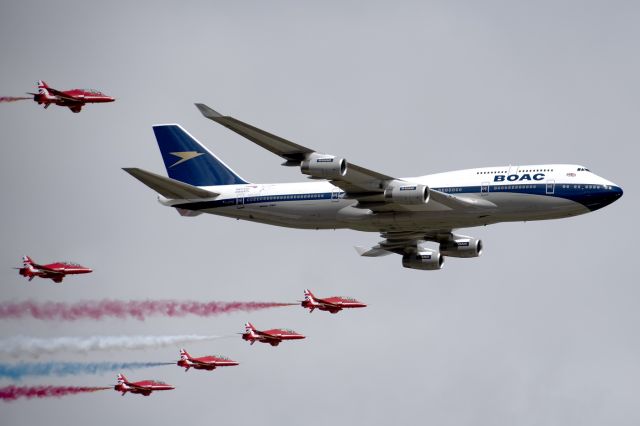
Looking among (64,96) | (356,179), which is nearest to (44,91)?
(64,96)

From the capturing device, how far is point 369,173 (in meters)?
98.6

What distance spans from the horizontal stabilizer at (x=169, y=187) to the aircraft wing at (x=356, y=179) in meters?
9.96

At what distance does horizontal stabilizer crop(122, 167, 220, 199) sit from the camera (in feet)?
329

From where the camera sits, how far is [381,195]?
99.7m

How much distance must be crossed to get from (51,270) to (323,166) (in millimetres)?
18443

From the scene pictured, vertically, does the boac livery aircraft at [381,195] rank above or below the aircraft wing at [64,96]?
below

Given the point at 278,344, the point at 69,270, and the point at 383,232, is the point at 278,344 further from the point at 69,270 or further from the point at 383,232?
the point at 69,270

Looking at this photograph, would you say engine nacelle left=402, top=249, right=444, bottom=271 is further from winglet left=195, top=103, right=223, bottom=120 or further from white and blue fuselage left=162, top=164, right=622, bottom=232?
winglet left=195, top=103, right=223, bottom=120

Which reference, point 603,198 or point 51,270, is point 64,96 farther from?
point 603,198

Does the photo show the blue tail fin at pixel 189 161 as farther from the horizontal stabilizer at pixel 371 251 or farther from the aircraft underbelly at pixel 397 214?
the horizontal stabilizer at pixel 371 251

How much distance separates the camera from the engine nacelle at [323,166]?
310 ft

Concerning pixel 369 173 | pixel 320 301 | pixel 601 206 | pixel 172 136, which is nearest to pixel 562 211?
pixel 601 206

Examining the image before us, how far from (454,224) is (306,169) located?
1204 cm

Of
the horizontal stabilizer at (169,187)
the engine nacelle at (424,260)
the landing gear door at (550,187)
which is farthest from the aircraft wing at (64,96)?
the engine nacelle at (424,260)
